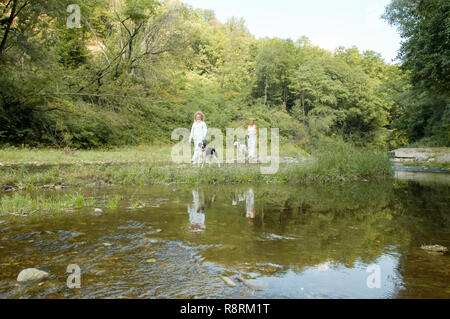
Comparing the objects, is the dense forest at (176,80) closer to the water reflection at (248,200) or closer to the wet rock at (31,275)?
the water reflection at (248,200)

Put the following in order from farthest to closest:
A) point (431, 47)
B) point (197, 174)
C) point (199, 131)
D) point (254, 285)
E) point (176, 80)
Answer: point (176, 80) < point (431, 47) < point (199, 131) < point (197, 174) < point (254, 285)

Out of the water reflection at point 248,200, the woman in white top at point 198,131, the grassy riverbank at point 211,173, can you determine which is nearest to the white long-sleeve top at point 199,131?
the woman in white top at point 198,131

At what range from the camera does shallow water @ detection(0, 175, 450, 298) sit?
8.00 ft

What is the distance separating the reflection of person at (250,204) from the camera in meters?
5.11

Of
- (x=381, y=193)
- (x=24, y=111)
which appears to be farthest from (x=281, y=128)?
(x=381, y=193)

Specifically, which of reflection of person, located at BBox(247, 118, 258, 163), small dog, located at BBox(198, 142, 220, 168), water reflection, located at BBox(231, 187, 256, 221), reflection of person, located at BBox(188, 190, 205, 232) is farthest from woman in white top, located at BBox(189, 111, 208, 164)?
reflection of person, located at BBox(188, 190, 205, 232)

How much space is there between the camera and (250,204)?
6004 mm

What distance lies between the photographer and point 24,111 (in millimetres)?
19688

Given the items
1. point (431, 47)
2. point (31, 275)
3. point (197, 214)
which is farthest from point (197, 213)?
point (431, 47)

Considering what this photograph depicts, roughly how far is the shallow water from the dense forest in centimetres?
1168

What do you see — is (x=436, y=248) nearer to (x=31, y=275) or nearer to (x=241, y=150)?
(x=31, y=275)

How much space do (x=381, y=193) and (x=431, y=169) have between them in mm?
11032

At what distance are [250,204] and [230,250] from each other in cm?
271

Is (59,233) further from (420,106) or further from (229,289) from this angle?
(420,106)
